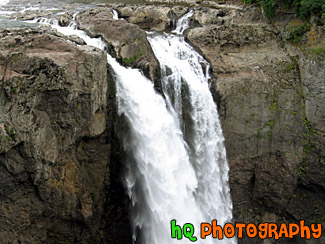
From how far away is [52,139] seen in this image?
732cm

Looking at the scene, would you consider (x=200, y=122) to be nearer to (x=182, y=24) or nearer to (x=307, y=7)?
(x=182, y=24)

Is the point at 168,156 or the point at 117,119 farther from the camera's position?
the point at 168,156

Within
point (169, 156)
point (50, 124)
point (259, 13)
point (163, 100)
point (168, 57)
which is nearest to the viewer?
point (50, 124)

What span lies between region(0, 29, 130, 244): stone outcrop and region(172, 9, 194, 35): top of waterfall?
8.73m

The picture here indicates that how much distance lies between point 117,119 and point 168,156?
2351 mm

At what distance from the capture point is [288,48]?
558 inches

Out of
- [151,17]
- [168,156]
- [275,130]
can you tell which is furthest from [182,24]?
[168,156]

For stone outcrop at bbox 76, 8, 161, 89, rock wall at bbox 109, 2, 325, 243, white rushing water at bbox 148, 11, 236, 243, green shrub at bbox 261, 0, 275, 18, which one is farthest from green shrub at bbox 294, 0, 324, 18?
stone outcrop at bbox 76, 8, 161, 89

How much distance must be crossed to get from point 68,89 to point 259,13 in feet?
43.3

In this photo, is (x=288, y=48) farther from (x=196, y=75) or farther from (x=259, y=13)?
(x=196, y=75)

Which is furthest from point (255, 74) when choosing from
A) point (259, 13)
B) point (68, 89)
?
point (68, 89)

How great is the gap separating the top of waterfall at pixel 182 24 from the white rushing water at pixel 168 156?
4.06 meters

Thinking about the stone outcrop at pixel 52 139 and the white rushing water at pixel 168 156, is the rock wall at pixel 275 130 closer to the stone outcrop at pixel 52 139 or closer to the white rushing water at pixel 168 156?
the white rushing water at pixel 168 156

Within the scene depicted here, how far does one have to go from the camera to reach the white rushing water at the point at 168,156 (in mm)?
9234
